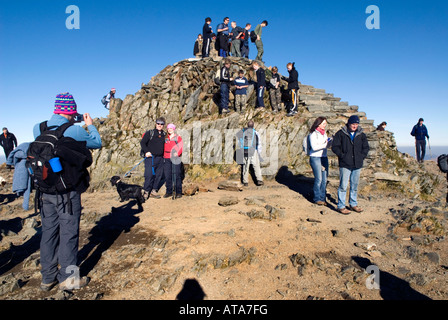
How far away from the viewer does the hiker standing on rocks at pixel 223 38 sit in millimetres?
18531

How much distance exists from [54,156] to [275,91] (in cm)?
1301

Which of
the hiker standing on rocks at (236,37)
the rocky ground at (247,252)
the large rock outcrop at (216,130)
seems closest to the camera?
the rocky ground at (247,252)

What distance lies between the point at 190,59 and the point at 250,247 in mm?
16243

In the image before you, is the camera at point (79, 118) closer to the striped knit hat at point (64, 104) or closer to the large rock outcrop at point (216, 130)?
the striped knit hat at point (64, 104)

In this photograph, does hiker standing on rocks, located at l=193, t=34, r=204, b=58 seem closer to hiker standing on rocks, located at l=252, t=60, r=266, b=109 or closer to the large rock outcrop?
the large rock outcrop

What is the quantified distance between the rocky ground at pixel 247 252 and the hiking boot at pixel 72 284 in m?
0.13

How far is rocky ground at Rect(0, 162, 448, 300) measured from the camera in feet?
14.8

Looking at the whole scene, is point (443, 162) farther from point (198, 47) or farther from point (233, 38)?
point (198, 47)

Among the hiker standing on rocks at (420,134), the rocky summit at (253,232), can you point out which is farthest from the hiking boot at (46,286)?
the hiker standing on rocks at (420,134)

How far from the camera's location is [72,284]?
14.7ft

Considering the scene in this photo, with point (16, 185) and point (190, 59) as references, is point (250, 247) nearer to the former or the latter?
point (16, 185)

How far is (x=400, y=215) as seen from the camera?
7730 mm

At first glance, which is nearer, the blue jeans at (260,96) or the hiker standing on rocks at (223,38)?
the blue jeans at (260,96)
